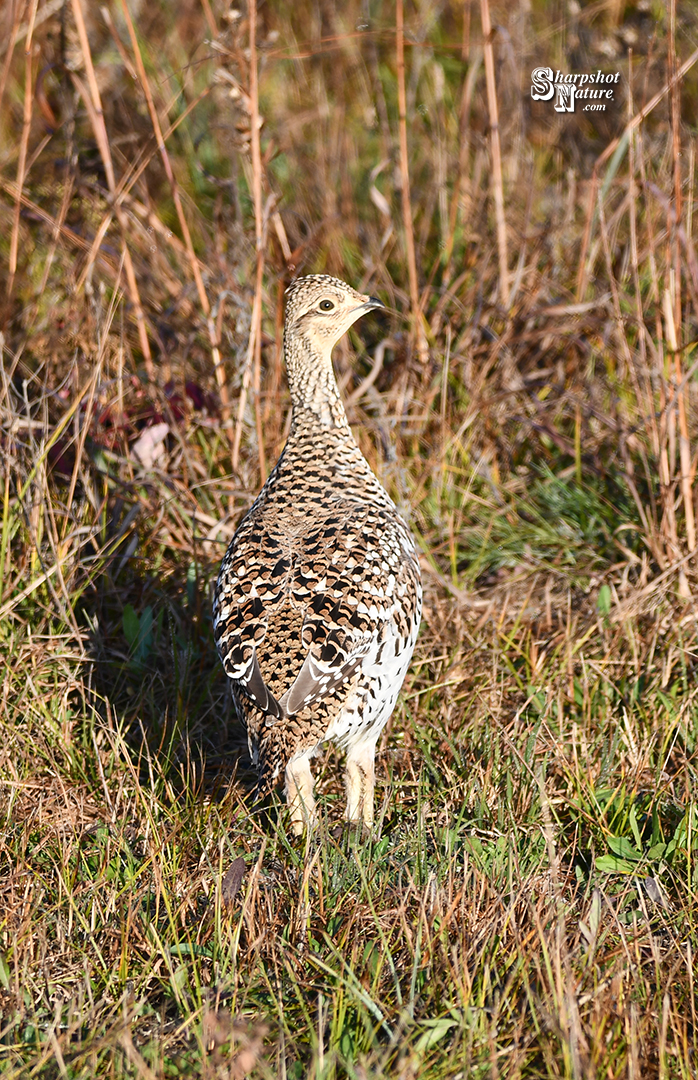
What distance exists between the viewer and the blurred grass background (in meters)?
2.56

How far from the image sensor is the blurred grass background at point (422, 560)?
2564mm

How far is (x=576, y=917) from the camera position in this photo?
2.85 metres

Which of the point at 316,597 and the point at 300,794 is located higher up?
the point at 316,597

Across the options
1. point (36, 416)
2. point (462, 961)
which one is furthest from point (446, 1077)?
point (36, 416)

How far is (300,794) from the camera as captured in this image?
3.07 m

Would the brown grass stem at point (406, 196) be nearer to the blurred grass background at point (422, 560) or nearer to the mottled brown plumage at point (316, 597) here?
the blurred grass background at point (422, 560)

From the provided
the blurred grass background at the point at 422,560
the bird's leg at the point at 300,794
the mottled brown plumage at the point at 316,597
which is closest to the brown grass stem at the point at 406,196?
the blurred grass background at the point at 422,560

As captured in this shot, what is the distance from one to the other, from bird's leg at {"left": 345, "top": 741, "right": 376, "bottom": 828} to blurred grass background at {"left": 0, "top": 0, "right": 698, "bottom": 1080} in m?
0.07

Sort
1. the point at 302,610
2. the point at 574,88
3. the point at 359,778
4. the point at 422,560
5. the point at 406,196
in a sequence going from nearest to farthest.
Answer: the point at 302,610 → the point at 359,778 → the point at 422,560 → the point at 406,196 → the point at 574,88

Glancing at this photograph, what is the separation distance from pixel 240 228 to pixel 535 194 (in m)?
1.84

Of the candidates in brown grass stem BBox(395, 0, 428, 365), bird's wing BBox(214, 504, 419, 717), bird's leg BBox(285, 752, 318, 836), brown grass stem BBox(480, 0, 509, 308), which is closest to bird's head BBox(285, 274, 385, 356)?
bird's wing BBox(214, 504, 419, 717)

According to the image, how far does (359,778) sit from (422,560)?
1066mm

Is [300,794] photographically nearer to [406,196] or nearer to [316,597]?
[316,597]

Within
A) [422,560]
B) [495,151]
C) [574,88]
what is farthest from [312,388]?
[574,88]
